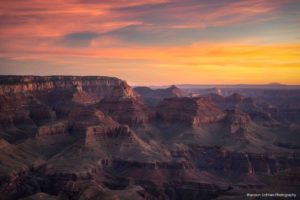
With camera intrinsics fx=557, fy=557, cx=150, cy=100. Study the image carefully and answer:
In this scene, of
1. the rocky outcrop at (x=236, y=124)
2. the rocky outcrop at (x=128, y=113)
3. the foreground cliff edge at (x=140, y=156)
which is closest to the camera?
the foreground cliff edge at (x=140, y=156)

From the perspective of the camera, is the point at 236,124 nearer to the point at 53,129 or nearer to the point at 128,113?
the point at 128,113

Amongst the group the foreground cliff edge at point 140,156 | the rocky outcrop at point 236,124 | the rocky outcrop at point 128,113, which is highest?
the rocky outcrop at point 128,113

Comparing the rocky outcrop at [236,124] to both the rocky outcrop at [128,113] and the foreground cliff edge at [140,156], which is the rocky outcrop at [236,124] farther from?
the rocky outcrop at [128,113]

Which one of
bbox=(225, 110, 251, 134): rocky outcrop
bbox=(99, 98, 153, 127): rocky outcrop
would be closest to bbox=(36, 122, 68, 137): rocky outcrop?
bbox=(99, 98, 153, 127): rocky outcrop

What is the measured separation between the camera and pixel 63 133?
17212 cm

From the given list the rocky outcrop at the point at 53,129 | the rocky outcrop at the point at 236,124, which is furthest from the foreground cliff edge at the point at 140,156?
the rocky outcrop at the point at 236,124

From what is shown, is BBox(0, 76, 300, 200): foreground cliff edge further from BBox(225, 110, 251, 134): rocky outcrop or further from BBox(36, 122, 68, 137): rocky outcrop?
BBox(225, 110, 251, 134): rocky outcrop

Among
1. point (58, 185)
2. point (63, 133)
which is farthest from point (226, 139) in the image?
point (58, 185)

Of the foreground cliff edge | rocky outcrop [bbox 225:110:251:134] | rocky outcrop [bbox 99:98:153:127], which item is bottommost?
the foreground cliff edge

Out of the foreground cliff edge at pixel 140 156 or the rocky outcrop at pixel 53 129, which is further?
the rocky outcrop at pixel 53 129

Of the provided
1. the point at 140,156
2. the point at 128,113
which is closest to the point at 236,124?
the point at 128,113

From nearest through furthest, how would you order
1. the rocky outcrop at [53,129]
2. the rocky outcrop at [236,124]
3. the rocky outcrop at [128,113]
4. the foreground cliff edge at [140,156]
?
the foreground cliff edge at [140,156] < the rocky outcrop at [53,129] < the rocky outcrop at [236,124] < the rocky outcrop at [128,113]

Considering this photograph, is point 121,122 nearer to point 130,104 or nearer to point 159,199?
point 130,104

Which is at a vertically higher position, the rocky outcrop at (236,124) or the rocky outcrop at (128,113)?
the rocky outcrop at (128,113)
